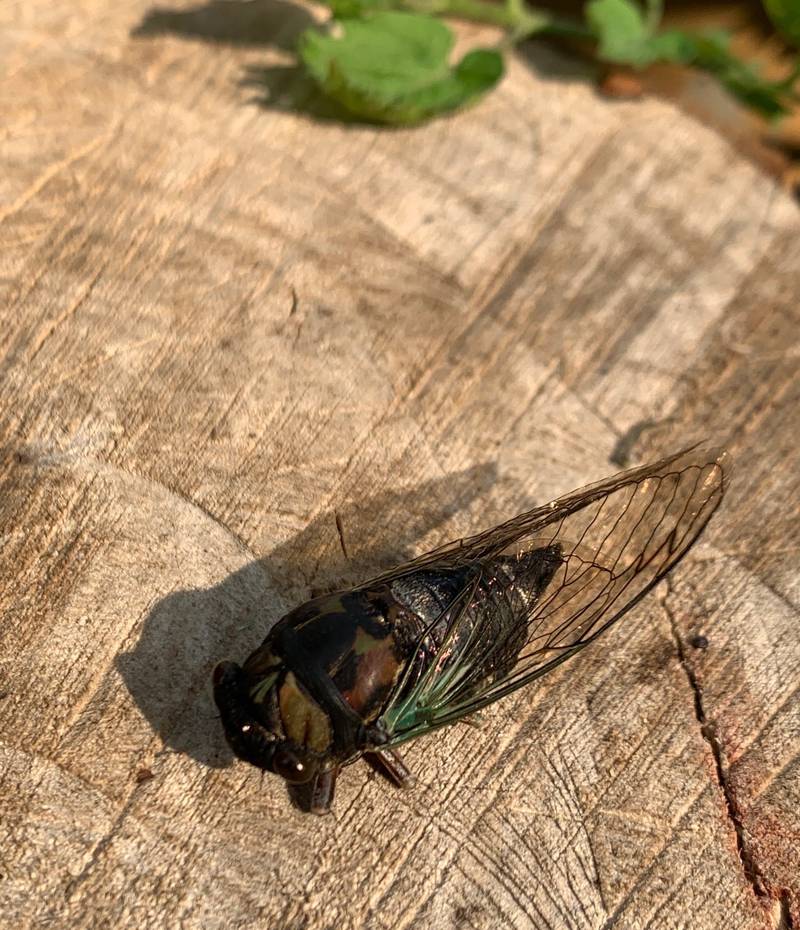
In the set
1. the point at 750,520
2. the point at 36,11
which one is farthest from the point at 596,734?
the point at 36,11

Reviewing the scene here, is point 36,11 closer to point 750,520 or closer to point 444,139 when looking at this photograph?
point 444,139

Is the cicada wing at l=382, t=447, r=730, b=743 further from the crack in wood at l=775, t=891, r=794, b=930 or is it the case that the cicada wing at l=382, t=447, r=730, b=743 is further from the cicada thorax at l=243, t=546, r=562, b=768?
the crack in wood at l=775, t=891, r=794, b=930

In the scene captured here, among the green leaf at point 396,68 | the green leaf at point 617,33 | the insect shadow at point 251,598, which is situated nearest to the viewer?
the insect shadow at point 251,598

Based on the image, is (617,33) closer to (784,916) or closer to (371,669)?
(371,669)

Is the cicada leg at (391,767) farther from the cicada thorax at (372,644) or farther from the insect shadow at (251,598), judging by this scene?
the insect shadow at (251,598)

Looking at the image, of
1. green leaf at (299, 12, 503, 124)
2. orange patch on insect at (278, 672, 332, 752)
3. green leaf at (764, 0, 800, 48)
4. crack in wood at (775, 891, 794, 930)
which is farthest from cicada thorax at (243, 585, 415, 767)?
green leaf at (764, 0, 800, 48)

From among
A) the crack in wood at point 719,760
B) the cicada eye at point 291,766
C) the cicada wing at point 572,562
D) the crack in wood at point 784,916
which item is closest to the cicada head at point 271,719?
the cicada eye at point 291,766
